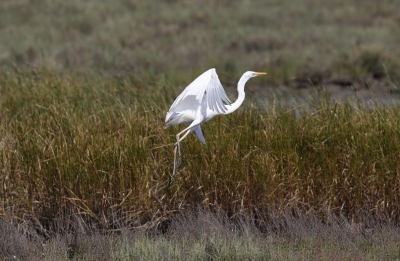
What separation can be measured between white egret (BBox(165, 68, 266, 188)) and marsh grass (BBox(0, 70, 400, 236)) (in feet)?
4.46

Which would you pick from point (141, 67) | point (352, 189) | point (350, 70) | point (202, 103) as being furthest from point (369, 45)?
point (202, 103)

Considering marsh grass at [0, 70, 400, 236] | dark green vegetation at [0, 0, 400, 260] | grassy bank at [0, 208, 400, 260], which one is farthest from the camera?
marsh grass at [0, 70, 400, 236]

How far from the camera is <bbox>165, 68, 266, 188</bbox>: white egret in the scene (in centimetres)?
444

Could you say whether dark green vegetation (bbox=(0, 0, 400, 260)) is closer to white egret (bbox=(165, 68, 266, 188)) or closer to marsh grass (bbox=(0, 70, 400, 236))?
marsh grass (bbox=(0, 70, 400, 236))

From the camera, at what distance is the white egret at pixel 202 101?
4.44m

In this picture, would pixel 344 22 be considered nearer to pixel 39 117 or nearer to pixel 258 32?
pixel 258 32

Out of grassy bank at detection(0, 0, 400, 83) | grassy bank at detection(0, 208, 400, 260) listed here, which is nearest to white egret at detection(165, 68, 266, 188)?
grassy bank at detection(0, 208, 400, 260)

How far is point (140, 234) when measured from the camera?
584cm

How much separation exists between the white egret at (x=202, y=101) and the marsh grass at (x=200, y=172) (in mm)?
1358

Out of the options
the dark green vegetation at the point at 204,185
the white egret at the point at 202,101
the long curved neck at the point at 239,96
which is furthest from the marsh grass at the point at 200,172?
the long curved neck at the point at 239,96

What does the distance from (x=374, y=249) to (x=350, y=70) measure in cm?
855

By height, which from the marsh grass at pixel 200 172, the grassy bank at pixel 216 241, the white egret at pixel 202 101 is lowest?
the grassy bank at pixel 216 241

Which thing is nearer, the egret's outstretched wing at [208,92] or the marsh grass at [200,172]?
the egret's outstretched wing at [208,92]

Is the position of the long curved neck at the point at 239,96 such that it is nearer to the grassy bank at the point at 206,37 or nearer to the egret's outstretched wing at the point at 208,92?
the egret's outstretched wing at the point at 208,92
